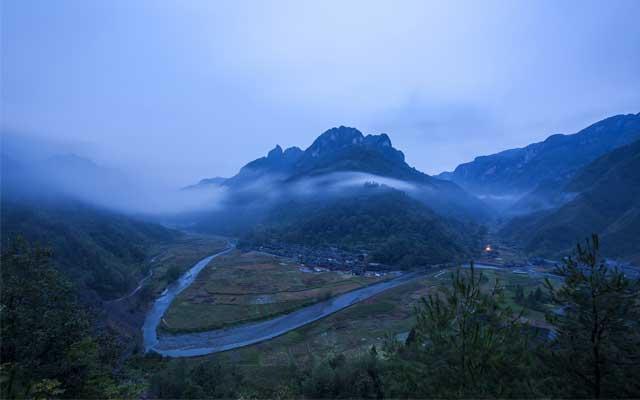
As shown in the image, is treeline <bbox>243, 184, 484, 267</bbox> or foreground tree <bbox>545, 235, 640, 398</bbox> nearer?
foreground tree <bbox>545, 235, 640, 398</bbox>

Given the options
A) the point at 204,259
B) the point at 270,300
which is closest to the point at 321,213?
the point at 204,259

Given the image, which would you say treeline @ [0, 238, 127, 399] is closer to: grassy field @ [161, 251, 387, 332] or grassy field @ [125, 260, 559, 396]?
grassy field @ [125, 260, 559, 396]

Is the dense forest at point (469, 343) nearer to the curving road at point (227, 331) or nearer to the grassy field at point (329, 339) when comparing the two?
the grassy field at point (329, 339)

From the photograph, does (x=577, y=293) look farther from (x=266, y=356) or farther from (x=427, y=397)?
(x=266, y=356)

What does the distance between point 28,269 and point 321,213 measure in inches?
6560

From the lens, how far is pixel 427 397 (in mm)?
9586

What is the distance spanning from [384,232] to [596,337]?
13604cm

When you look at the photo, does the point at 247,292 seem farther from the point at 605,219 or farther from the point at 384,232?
the point at 605,219

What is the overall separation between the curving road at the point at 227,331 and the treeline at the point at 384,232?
4406 cm

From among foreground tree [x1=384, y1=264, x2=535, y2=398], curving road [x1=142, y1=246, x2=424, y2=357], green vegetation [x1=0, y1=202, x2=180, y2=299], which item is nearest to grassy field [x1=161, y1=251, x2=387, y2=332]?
A: curving road [x1=142, y1=246, x2=424, y2=357]

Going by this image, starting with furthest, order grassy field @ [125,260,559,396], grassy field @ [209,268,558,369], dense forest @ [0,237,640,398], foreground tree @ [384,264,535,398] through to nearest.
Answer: grassy field @ [209,268,558,369] < grassy field @ [125,260,559,396] < dense forest @ [0,237,640,398] < foreground tree @ [384,264,535,398]

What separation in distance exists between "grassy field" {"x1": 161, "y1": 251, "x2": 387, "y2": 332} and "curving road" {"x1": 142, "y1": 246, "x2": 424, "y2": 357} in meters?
1.93

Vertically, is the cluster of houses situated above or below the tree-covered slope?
below

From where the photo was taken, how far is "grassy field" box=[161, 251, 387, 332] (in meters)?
58.7
